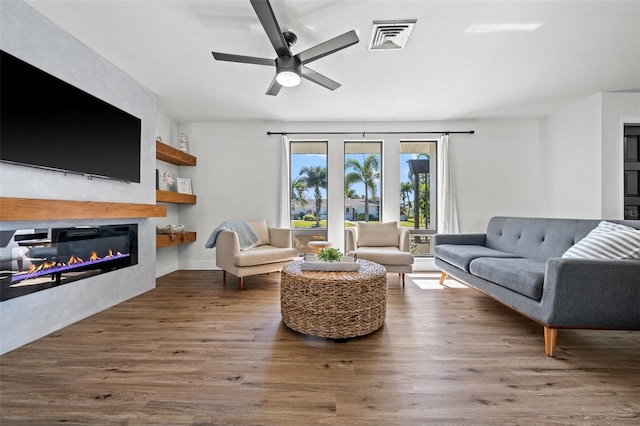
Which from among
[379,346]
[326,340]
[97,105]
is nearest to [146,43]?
[97,105]

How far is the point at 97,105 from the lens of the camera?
7.75 feet

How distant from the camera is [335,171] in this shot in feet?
14.2

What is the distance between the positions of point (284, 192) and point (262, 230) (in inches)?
27.9

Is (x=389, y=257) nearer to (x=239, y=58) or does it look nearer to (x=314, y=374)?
(x=314, y=374)

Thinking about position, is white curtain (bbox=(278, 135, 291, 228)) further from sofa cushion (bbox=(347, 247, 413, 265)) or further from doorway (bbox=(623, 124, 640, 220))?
doorway (bbox=(623, 124, 640, 220))

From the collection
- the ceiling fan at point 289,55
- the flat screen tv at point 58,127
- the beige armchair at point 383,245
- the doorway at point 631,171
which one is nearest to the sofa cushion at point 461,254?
the beige armchair at point 383,245

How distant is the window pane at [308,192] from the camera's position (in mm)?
4473

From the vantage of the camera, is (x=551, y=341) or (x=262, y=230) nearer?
(x=551, y=341)

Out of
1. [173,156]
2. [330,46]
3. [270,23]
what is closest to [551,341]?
[330,46]

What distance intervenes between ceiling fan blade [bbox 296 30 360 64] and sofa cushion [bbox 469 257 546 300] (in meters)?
1.97

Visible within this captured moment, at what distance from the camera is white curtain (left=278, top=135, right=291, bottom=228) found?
13.8ft

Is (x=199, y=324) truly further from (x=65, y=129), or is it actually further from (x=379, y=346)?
(x=65, y=129)

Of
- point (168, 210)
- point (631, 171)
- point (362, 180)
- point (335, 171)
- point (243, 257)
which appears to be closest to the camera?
point (243, 257)

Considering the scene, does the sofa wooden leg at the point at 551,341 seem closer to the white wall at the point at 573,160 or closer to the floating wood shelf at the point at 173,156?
the white wall at the point at 573,160
